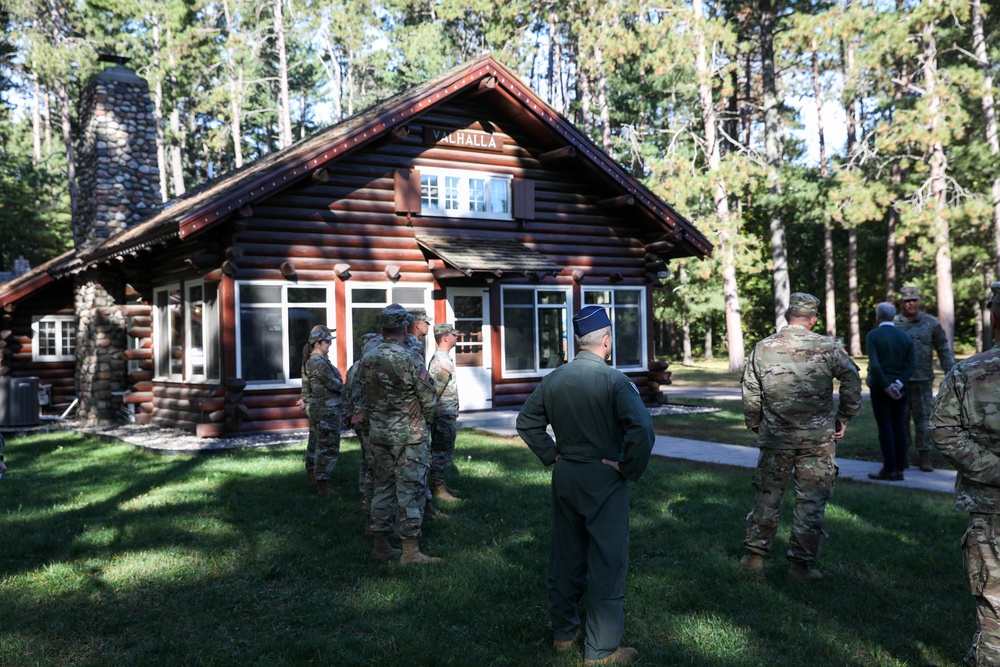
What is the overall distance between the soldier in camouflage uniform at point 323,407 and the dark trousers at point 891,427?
19.4 ft

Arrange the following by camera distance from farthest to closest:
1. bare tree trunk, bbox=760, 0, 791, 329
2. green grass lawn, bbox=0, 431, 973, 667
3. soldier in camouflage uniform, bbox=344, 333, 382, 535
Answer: bare tree trunk, bbox=760, 0, 791, 329
soldier in camouflage uniform, bbox=344, 333, 382, 535
green grass lawn, bbox=0, 431, 973, 667

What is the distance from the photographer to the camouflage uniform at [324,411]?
9.05 metres

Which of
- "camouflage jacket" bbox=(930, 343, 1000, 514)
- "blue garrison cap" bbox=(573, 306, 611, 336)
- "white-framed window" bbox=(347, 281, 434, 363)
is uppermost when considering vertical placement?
"white-framed window" bbox=(347, 281, 434, 363)

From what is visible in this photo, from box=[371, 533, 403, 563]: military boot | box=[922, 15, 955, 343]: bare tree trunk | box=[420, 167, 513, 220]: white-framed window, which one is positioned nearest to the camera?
box=[371, 533, 403, 563]: military boot

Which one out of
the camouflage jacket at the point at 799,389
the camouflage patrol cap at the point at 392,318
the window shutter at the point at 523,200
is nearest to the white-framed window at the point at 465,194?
the window shutter at the point at 523,200

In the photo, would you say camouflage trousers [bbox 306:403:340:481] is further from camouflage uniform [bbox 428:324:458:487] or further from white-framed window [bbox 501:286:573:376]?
white-framed window [bbox 501:286:573:376]

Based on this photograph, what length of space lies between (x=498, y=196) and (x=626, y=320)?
407 centimetres

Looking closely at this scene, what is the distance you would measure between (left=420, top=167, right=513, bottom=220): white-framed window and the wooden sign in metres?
0.51

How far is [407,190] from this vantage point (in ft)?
52.1

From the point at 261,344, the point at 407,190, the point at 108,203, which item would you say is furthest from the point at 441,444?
the point at 108,203

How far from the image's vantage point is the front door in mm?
16641

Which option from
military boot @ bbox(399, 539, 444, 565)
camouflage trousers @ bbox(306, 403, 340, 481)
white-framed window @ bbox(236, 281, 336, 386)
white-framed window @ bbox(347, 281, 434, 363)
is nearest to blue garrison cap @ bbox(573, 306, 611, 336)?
military boot @ bbox(399, 539, 444, 565)

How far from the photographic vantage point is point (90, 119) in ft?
60.5

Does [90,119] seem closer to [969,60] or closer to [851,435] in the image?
[851,435]
